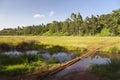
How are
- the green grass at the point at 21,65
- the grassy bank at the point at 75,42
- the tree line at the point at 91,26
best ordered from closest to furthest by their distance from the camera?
the green grass at the point at 21,65
the grassy bank at the point at 75,42
the tree line at the point at 91,26

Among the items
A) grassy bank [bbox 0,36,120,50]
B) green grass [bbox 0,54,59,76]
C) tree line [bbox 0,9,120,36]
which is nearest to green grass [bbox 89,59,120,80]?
green grass [bbox 0,54,59,76]

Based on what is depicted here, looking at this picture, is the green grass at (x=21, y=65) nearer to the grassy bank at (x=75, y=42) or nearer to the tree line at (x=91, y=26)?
the grassy bank at (x=75, y=42)

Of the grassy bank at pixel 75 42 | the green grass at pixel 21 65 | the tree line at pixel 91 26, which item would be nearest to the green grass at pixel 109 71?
the green grass at pixel 21 65

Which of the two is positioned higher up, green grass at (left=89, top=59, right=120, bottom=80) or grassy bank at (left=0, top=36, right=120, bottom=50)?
grassy bank at (left=0, top=36, right=120, bottom=50)

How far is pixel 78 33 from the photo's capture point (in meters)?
120

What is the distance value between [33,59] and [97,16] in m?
93.6

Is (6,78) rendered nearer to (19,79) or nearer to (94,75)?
(19,79)

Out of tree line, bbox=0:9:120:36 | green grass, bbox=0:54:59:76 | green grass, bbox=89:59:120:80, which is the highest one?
tree line, bbox=0:9:120:36

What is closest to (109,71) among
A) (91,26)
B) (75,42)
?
(75,42)

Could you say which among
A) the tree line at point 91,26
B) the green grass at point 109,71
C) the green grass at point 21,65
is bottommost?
the green grass at point 109,71

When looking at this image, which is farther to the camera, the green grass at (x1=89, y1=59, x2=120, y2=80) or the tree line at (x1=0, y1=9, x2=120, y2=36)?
the tree line at (x1=0, y1=9, x2=120, y2=36)

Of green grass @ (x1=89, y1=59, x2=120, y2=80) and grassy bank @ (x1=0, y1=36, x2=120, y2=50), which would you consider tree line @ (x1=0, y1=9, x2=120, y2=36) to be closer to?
grassy bank @ (x1=0, y1=36, x2=120, y2=50)

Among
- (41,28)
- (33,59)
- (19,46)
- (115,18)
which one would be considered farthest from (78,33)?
(33,59)

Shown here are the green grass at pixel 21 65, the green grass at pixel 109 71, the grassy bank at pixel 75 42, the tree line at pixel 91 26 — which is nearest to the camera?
the green grass at pixel 109 71
